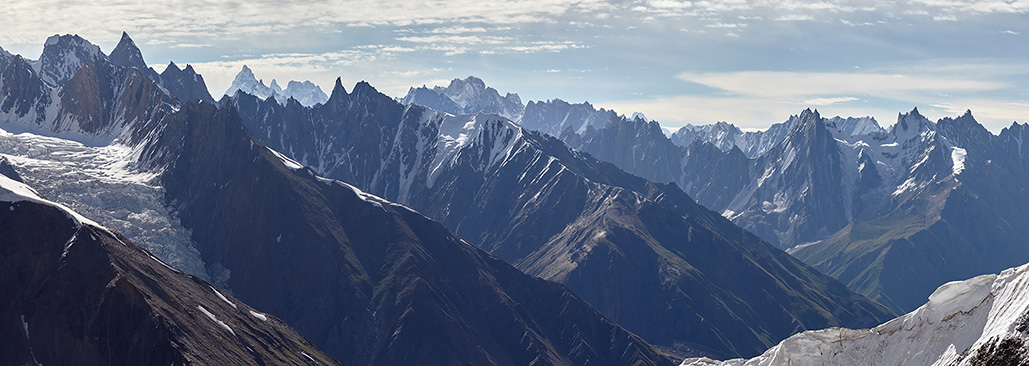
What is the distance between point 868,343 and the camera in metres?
122

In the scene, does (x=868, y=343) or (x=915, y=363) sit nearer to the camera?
(x=915, y=363)

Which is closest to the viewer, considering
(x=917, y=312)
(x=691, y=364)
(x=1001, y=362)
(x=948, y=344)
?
(x=1001, y=362)

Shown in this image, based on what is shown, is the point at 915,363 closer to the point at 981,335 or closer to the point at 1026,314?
the point at 981,335

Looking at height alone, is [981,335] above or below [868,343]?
above

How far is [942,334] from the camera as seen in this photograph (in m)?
110

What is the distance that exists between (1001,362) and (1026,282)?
17.4 metres

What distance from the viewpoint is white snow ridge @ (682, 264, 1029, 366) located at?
95544 millimetres

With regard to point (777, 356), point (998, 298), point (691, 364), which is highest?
point (998, 298)

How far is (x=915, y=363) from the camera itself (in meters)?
112

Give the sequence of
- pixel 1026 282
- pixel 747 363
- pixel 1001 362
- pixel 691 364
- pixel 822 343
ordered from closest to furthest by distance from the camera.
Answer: pixel 1001 362 < pixel 1026 282 < pixel 822 343 < pixel 747 363 < pixel 691 364

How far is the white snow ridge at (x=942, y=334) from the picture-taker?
95544 mm

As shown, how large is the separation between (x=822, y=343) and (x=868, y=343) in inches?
251

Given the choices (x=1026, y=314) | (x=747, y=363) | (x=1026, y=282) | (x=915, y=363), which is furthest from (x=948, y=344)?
(x=747, y=363)

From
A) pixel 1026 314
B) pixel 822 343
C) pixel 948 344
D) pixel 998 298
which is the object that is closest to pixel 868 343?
pixel 822 343
